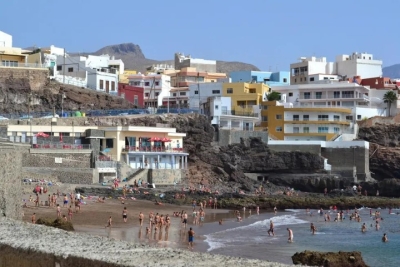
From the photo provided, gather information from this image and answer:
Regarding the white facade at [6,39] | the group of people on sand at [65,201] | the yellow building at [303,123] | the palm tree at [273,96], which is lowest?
the group of people on sand at [65,201]

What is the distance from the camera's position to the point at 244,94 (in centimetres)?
6950

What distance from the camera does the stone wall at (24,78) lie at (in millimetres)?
58281

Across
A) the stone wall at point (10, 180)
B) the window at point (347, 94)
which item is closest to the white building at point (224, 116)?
the window at point (347, 94)

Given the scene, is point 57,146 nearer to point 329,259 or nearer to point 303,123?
point 303,123

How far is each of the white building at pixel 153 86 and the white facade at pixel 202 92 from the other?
4.03 m

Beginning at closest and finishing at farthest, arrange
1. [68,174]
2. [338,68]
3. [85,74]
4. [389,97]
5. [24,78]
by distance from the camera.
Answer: [68,174] < [24,78] < [85,74] < [389,97] < [338,68]

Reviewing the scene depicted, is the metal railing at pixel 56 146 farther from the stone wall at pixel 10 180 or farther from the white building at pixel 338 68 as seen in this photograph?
the white building at pixel 338 68

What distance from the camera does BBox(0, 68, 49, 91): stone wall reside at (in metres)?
58.3

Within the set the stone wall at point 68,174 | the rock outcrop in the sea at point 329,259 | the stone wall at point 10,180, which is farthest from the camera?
the stone wall at point 68,174

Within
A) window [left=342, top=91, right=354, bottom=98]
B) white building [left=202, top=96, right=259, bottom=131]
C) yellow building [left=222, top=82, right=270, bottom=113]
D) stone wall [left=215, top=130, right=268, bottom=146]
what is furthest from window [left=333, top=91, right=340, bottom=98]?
stone wall [left=215, top=130, right=268, bottom=146]

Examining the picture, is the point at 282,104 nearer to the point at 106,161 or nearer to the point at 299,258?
the point at 106,161

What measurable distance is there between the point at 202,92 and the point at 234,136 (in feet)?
39.9

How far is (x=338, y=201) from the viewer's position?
169 ft

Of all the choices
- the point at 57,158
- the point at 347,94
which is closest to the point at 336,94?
the point at 347,94
